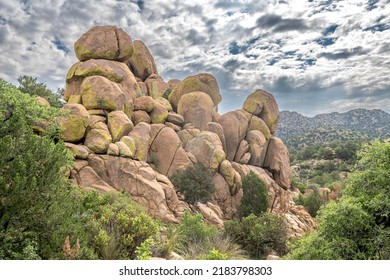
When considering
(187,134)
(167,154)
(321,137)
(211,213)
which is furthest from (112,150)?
(321,137)

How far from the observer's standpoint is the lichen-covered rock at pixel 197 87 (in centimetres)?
3422

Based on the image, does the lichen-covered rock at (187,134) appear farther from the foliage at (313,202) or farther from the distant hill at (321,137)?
the distant hill at (321,137)

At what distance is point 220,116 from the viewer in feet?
111

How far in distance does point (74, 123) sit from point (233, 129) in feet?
59.3

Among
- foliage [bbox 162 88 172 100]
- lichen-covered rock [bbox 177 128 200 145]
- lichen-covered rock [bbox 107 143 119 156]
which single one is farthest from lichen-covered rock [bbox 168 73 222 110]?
lichen-covered rock [bbox 107 143 119 156]

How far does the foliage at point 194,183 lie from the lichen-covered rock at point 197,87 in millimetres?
10976

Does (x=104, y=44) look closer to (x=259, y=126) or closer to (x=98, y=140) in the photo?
(x=98, y=140)

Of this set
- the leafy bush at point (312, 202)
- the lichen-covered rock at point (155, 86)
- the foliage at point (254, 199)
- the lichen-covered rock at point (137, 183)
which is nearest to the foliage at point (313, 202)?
the leafy bush at point (312, 202)

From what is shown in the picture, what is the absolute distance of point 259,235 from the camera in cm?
1477

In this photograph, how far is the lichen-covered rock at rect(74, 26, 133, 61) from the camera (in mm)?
27328

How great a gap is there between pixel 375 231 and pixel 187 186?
1847cm

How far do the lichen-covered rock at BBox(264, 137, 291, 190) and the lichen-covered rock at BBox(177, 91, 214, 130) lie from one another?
28.5 ft

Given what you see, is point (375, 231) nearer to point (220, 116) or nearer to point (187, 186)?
point (187, 186)
